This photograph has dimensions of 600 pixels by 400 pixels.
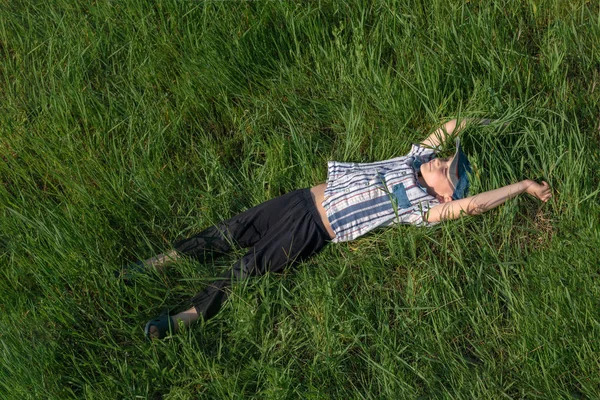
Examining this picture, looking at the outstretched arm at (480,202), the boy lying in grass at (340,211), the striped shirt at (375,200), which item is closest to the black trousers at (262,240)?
the boy lying in grass at (340,211)

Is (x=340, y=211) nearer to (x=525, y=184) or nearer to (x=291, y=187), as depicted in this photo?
(x=291, y=187)

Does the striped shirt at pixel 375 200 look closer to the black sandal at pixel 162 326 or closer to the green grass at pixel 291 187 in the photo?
the green grass at pixel 291 187

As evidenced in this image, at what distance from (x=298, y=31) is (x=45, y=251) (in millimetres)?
1890

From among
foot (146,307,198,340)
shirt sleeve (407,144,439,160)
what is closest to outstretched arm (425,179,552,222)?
shirt sleeve (407,144,439,160)

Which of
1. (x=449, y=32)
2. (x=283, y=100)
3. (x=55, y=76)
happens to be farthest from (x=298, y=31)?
(x=55, y=76)

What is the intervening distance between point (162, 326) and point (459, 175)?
1.60m

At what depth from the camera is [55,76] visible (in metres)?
4.24

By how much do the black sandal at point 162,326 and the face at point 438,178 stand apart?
4.68 ft

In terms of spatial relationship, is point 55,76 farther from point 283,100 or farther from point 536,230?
point 536,230

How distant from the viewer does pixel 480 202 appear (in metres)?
3.34

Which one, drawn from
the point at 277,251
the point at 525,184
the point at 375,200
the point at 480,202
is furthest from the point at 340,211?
the point at 525,184

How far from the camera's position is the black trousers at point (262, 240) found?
339 cm

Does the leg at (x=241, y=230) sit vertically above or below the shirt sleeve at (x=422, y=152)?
below

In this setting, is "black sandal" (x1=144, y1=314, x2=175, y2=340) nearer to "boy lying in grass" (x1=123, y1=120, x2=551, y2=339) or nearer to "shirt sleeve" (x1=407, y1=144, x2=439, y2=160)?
"boy lying in grass" (x1=123, y1=120, x2=551, y2=339)
